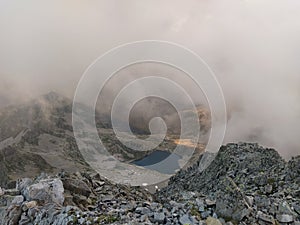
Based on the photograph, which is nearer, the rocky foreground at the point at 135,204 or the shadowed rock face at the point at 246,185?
the rocky foreground at the point at 135,204

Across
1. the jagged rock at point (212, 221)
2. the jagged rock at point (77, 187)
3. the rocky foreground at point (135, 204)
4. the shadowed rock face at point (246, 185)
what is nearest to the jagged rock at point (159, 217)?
the rocky foreground at point (135, 204)

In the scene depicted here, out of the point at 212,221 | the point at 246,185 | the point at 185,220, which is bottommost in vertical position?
the point at 185,220

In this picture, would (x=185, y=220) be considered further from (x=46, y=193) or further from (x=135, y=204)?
(x=46, y=193)

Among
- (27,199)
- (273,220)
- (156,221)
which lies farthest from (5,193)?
(273,220)

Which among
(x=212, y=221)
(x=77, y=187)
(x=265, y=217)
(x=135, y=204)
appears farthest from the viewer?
(x=77, y=187)

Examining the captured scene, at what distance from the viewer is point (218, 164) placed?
63.8m

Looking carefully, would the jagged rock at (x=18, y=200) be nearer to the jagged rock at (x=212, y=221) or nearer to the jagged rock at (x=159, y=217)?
the jagged rock at (x=159, y=217)

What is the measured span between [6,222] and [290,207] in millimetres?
24187

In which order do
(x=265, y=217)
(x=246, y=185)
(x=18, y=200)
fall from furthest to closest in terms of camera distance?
(x=246, y=185) < (x=18, y=200) < (x=265, y=217)

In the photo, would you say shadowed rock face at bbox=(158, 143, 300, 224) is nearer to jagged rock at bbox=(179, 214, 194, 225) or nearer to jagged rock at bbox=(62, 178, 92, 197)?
jagged rock at bbox=(179, 214, 194, 225)

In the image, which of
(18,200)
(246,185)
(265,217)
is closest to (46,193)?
(18,200)

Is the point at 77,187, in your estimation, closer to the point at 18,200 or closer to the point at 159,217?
the point at 18,200

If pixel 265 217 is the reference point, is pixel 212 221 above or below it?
below

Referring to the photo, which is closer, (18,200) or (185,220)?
(185,220)
